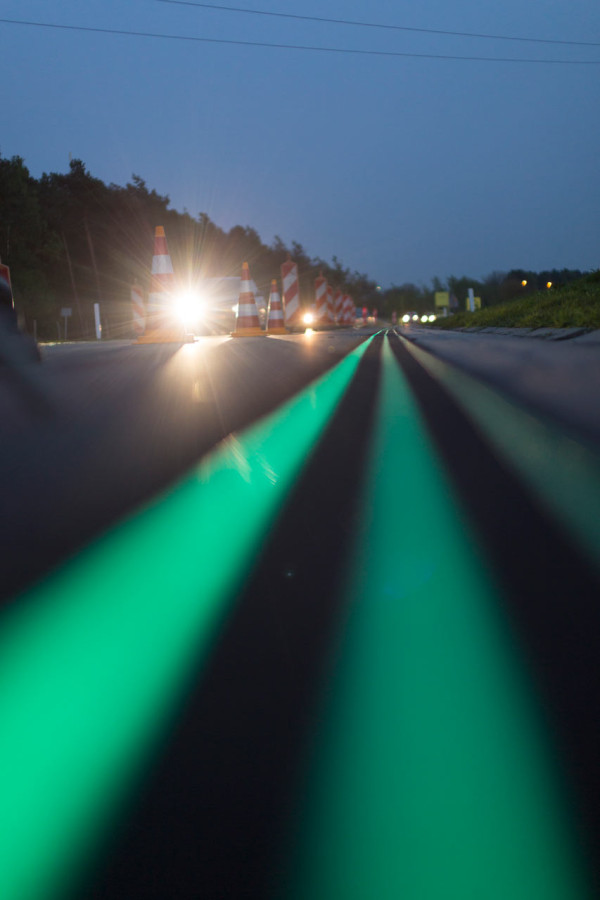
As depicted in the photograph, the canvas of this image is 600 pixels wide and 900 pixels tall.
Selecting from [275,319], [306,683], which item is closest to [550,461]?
[306,683]

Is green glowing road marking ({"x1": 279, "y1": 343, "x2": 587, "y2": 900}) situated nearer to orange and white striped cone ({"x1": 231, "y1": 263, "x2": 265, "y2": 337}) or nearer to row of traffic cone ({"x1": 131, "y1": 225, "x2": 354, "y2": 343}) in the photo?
row of traffic cone ({"x1": 131, "y1": 225, "x2": 354, "y2": 343})

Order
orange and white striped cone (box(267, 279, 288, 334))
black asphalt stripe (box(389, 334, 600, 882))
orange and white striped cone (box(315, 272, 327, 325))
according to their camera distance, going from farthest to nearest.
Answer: orange and white striped cone (box(315, 272, 327, 325))
orange and white striped cone (box(267, 279, 288, 334))
black asphalt stripe (box(389, 334, 600, 882))

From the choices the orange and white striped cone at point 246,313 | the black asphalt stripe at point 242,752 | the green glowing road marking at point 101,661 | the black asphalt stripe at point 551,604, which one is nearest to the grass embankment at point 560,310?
the orange and white striped cone at point 246,313

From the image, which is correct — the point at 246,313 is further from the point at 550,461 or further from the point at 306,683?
the point at 306,683

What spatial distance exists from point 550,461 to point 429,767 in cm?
253

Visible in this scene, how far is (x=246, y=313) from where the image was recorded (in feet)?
64.0

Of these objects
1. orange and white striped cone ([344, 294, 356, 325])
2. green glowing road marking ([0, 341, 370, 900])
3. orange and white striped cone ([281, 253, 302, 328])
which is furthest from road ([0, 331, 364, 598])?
orange and white striped cone ([344, 294, 356, 325])

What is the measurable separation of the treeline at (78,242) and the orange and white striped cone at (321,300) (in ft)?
38.9

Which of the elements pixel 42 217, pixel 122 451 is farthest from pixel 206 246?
pixel 122 451

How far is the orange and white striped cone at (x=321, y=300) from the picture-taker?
106 ft

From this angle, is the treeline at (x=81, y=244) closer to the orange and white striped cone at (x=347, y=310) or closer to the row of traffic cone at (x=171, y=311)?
the orange and white striped cone at (x=347, y=310)

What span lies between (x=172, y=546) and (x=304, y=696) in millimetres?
1111

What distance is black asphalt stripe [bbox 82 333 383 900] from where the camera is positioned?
3.49ft

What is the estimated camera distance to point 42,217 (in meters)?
52.5
